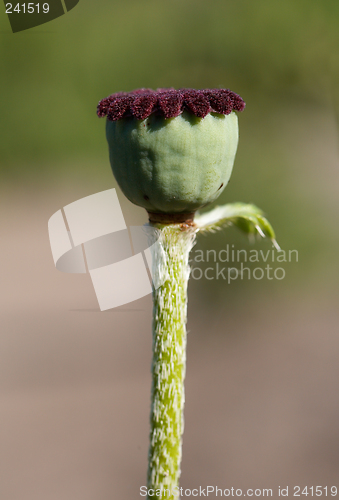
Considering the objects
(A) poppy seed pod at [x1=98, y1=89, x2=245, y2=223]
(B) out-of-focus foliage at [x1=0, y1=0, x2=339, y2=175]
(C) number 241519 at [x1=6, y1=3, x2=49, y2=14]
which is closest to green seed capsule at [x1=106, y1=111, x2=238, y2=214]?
(A) poppy seed pod at [x1=98, y1=89, x2=245, y2=223]

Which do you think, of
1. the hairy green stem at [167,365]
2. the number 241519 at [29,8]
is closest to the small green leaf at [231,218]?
the hairy green stem at [167,365]

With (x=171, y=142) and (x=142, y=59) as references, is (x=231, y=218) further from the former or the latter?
(x=142, y=59)

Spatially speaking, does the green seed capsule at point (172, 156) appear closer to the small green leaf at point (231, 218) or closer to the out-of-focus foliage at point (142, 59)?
the small green leaf at point (231, 218)

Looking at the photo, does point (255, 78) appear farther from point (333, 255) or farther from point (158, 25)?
point (333, 255)

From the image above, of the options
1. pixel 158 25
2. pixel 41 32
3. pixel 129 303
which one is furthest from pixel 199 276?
pixel 41 32

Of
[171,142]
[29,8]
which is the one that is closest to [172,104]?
[171,142]
